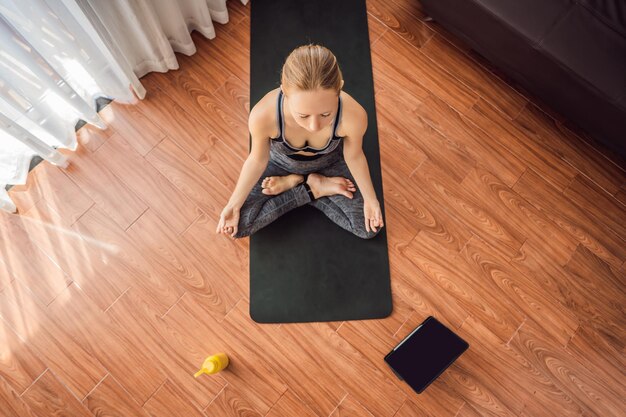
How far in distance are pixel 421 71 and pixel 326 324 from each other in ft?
3.56

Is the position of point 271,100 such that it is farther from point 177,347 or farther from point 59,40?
point 177,347

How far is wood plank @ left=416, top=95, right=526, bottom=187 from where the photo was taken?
1.83 meters

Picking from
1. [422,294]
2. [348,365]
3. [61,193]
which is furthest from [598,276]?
[61,193]

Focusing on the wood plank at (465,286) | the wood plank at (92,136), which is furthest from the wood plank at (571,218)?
the wood plank at (92,136)

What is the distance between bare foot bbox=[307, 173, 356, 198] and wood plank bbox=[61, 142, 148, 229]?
2.12 ft

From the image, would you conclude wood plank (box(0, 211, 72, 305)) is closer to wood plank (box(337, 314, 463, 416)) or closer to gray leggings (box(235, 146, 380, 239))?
gray leggings (box(235, 146, 380, 239))

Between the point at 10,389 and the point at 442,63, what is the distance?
79.6 inches

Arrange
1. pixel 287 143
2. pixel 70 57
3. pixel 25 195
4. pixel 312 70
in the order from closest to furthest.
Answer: pixel 312 70 → pixel 287 143 → pixel 70 57 → pixel 25 195

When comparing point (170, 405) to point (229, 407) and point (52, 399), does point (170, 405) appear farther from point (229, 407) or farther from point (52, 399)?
point (52, 399)

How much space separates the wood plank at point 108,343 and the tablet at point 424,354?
82cm

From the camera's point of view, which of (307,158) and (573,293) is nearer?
(307,158)

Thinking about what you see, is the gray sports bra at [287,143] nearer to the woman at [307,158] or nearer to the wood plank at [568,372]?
the woman at [307,158]

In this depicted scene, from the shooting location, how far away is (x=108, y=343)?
165 cm

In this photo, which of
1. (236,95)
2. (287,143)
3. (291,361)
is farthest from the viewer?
(236,95)
